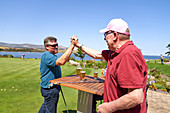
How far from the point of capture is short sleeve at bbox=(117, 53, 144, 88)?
1.35m

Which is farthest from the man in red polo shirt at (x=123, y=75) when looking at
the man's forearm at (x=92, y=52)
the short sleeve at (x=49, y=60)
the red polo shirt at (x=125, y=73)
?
the short sleeve at (x=49, y=60)

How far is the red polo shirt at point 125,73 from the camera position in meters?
1.35

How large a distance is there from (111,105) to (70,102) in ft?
13.1

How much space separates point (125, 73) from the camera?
4.50 ft

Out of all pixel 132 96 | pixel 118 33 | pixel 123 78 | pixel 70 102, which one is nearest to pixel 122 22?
pixel 118 33

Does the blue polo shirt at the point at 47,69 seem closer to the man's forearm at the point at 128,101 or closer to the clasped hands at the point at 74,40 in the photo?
the clasped hands at the point at 74,40

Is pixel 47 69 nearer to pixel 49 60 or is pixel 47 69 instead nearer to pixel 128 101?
pixel 49 60

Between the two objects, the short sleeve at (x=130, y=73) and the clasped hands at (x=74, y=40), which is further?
the clasped hands at (x=74, y=40)

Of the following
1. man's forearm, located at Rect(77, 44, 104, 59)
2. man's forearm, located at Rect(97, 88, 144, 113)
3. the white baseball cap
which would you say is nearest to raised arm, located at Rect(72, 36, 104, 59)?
man's forearm, located at Rect(77, 44, 104, 59)

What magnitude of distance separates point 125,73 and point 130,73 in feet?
0.17

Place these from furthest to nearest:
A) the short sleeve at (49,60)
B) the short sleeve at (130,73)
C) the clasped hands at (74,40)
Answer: the clasped hands at (74,40) → the short sleeve at (49,60) → the short sleeve at (130,73)

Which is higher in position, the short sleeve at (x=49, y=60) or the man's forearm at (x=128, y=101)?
the short sleeve at (x=49, y=60)

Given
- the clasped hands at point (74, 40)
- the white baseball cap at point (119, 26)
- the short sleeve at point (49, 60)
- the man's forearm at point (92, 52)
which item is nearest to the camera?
the white baseball cap at point (119, 26)

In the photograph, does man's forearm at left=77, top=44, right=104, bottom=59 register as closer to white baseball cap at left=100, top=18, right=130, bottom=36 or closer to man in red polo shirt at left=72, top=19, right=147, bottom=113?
man in red polo shirt at left=72, top=19, right=147, bottom=113
